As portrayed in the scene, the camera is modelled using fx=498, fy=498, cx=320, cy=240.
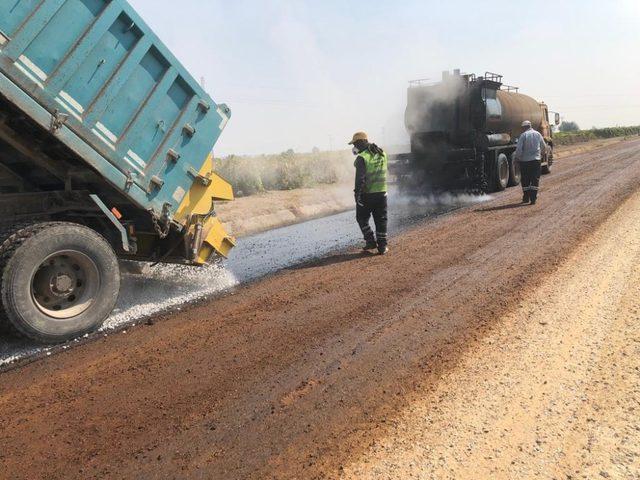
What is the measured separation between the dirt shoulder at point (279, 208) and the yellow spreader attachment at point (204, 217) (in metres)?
4.75

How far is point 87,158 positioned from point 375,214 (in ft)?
13.9

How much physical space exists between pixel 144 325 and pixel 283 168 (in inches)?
547

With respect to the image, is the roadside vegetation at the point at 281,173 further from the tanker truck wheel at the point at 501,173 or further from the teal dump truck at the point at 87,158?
the teal dump truck at the point at 87,158

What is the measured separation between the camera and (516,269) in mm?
5785

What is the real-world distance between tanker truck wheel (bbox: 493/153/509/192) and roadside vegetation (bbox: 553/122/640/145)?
134 feet

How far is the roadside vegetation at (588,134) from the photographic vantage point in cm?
5378

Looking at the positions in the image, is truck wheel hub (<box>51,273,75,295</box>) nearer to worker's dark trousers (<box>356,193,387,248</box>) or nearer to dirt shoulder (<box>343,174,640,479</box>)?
dirt shoulder (<box>343,174,640,479</box>)

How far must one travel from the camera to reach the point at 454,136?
13633 mm

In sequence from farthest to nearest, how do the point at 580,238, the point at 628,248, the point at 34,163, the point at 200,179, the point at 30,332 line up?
the point at 580,238, the point at 628,248, the point at 200,179, the point at 34,163, the point at 30,332

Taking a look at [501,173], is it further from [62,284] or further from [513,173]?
[62,284]

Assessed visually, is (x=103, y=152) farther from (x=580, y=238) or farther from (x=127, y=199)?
(x=580, y=238)

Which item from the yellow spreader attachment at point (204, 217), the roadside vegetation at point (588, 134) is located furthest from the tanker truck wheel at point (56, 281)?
the roadside vegetation at point (588, 134)

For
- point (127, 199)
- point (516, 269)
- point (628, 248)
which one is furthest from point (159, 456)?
point (628, 248)

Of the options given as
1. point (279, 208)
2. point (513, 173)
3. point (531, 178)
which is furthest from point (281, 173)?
point (531, 178)
